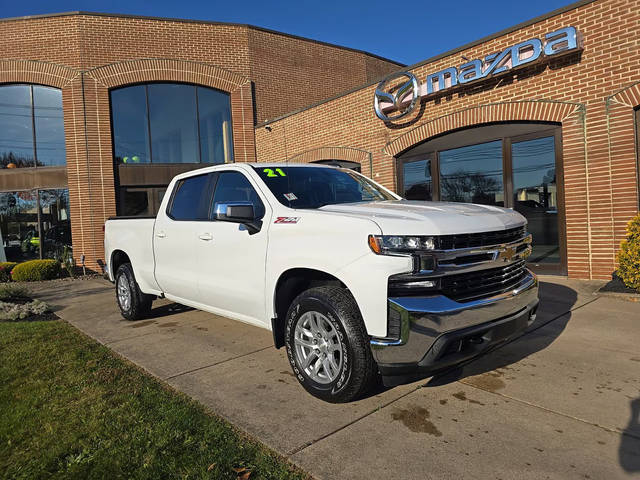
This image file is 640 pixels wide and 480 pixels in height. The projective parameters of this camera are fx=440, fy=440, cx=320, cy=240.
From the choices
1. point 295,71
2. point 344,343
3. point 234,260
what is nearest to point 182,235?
point 234,260

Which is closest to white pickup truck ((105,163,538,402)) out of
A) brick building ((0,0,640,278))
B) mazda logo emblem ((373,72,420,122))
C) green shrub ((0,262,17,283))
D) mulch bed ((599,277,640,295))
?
mulch bed ((599,277,640,295))

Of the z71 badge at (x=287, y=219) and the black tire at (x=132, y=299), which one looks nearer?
the z71 badge at (x=287, y=219)

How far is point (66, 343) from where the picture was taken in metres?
5.11

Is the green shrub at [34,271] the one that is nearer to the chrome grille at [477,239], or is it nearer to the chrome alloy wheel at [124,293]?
the chrome alloy wheel at [124,293]

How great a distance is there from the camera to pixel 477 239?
120 inches

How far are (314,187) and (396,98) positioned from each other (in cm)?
665

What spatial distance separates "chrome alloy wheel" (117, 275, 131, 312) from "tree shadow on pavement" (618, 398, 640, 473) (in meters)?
5.60

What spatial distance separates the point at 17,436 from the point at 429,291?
2.89 meters

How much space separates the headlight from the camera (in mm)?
2820

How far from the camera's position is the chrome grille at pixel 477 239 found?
9.46 feet

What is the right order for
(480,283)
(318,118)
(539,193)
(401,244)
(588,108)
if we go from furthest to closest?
1. (318,118)
2. (539,193)
3. (588,108)
4. (480,283)
5. (401,244)

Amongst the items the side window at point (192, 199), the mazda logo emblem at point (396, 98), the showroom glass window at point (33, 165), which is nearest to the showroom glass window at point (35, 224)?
the showroom glass window at point (33, 165)

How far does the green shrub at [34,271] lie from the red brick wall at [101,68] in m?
1.90

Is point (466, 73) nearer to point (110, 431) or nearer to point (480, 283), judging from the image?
point (480, 283)
